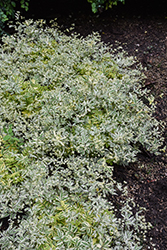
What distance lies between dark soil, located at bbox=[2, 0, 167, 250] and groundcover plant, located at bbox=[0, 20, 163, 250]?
0.61ft

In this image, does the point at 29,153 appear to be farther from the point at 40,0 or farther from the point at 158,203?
the point at 40,0

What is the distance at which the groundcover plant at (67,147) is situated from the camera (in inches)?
86.2

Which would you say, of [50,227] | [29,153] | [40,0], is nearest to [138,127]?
[29,153]

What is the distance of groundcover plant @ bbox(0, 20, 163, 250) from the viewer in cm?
219

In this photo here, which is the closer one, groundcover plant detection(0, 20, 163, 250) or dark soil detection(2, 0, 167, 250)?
groundcover plant detection(0, 20, 163, 250)

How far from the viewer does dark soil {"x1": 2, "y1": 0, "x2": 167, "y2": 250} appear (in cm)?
268

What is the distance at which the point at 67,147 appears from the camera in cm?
280

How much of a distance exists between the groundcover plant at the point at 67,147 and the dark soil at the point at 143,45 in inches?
7.3

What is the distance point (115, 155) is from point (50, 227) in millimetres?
1071

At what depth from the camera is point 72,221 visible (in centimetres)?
217

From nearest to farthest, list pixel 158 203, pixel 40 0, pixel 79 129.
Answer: pixel 158 203 < pixel 79 129 < pixel 40 0

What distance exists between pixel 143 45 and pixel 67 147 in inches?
114

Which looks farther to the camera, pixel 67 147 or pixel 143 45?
pixel 143 45

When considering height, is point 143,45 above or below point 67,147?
above
